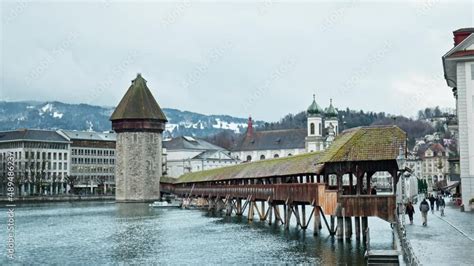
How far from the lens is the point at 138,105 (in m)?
90.8

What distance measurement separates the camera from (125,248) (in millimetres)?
30766

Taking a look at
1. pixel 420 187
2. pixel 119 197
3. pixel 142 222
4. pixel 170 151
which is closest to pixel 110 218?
pixel 142 222

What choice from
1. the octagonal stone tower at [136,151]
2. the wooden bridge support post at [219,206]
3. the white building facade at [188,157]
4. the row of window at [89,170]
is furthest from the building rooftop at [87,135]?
the wooden bridge support post at [219,206]

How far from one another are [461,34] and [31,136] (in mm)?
84426

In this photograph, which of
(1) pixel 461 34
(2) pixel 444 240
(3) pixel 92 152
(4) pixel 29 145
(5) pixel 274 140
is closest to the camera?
(2) pixel 444 240

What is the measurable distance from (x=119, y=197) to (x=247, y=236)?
57.7 metres

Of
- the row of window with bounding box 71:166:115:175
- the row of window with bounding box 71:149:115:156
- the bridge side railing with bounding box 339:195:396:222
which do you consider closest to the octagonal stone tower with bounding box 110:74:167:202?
the row of window with bounding box 71:166:115:175

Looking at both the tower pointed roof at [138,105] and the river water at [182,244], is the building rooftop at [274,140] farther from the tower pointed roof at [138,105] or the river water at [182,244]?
the river water at [182,244]

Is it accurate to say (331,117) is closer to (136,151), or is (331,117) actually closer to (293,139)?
(293,139)

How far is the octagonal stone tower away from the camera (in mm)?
89750

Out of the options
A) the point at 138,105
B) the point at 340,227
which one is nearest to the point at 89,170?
the point at 138,105

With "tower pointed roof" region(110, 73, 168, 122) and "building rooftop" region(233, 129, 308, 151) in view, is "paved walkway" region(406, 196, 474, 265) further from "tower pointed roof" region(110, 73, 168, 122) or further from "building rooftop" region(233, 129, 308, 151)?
"building rooftop" region(233, 129, 308, 151)

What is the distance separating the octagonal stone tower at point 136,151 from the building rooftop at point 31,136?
24.8 m

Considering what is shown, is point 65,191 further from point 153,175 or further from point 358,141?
point 358,141
